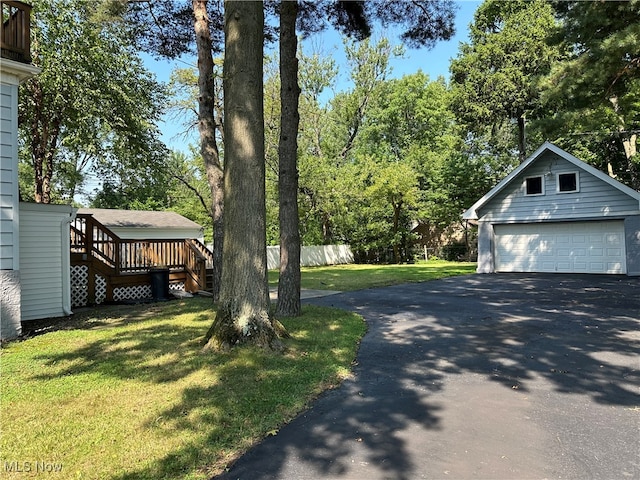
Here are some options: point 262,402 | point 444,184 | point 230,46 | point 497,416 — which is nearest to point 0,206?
point 230,46

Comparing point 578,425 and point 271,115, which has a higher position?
point 271,115

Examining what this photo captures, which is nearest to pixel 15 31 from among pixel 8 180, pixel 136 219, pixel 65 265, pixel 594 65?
pixel 8 180

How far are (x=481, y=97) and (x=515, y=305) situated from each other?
713 inches

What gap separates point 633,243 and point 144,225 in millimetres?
23038

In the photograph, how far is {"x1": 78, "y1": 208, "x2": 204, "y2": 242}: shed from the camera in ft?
75.8

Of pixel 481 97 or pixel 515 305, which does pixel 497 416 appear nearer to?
pixel 515 305

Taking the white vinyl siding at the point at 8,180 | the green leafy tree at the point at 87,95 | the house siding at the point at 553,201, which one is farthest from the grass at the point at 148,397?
the house siding at the point at 553,201

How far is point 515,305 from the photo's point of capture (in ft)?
30.5

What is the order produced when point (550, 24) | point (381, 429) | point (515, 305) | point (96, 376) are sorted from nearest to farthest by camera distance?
point (381, 429), point (96, 376), point (515, 305), point (550, 24)

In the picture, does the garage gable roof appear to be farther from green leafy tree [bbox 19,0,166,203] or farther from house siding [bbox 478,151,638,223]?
green leafy tree [bbox 19,0,166,203]

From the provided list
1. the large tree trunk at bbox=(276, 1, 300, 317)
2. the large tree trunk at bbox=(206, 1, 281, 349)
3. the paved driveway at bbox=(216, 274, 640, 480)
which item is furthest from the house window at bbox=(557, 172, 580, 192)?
the large tree trunk at bbox=(206, 1, 281, 349)

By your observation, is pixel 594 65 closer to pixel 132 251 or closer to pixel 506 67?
pixel 132 251

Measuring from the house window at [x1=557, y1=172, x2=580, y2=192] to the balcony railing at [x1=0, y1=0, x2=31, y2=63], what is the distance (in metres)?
17.1

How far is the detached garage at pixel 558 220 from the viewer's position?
14875 millimetres
